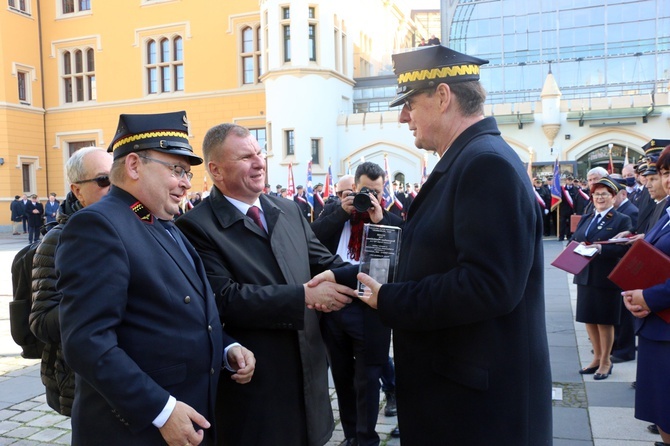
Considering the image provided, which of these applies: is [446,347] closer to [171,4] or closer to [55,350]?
[55,350]

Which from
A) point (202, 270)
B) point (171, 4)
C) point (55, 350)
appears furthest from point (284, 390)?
point (171, 4)

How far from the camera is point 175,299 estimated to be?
221cm

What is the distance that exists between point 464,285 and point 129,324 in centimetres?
120

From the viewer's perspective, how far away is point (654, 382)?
3568mm

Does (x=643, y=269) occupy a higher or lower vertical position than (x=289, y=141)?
lower

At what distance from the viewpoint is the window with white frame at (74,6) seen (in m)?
33.2

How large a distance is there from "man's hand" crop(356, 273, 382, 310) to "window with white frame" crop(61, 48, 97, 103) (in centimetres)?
3477

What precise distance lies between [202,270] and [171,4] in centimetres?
3182

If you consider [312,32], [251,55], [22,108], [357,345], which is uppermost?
[312,32]

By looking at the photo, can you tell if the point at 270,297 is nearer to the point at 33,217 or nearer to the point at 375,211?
the point at 375,211

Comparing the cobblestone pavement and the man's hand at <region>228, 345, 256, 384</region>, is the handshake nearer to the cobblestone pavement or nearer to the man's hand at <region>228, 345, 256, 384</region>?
the man's hand at <region>228, 345, 256, 384</region>

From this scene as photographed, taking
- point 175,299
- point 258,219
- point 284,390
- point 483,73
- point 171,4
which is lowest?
point 284,390

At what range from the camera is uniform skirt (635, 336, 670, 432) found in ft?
11.4

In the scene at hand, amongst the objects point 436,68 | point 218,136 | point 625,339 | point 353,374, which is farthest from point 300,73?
point 436,68
